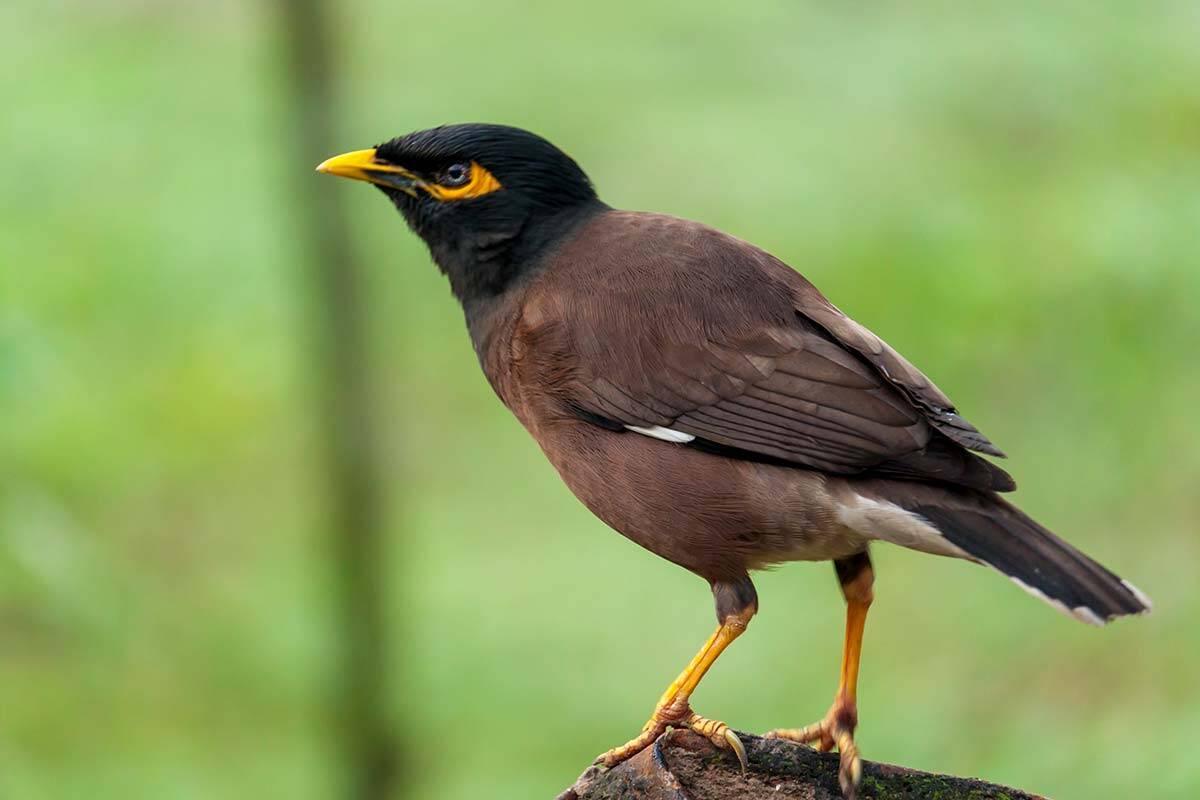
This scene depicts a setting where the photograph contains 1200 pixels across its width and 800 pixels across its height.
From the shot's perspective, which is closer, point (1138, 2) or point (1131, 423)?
point (1131, 423)

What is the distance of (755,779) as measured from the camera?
4.27 meters

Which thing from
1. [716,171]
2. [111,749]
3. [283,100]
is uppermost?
[283,100]

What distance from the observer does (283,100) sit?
695 cm

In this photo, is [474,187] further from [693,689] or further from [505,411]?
[505,411]

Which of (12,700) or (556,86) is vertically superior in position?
(556,86)

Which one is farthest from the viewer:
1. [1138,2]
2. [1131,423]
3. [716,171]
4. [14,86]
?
[1138,2]

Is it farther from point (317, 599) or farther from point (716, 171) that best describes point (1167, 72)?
point (317, 599)

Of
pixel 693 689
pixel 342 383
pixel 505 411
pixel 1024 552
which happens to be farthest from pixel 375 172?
pixel 505 411

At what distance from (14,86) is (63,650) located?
445cm

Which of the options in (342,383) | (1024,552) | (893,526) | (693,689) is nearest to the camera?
(1024,552)

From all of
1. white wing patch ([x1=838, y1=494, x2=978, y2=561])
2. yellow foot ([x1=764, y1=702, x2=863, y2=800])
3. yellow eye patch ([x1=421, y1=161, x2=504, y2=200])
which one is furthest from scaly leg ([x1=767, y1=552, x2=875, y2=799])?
yellow eye patch ([x1=421, y1=161, x2=504, y2=200])

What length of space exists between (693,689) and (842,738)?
424 millimetres

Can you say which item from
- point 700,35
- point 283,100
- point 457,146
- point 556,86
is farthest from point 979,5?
point 457,146

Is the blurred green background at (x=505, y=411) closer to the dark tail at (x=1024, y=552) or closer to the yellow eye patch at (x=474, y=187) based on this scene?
the yellow eye patch at (x=474, y=187)
